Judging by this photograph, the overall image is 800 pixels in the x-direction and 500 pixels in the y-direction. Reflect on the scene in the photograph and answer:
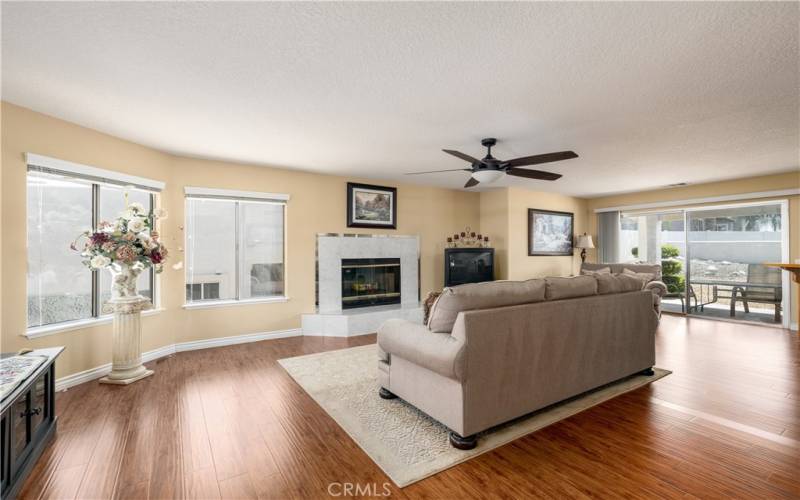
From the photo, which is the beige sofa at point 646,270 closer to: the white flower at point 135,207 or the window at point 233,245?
the window at point 233,245

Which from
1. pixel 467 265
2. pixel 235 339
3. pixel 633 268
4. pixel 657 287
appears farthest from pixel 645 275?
pixel 235 339

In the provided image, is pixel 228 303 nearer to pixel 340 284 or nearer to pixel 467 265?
pixel 340 284

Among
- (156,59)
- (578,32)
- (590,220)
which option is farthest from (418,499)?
(590,220)

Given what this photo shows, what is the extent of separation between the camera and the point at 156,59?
87.0 inches

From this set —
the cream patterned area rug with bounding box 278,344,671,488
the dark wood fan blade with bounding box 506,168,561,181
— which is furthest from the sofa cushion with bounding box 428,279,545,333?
the dark wood fan blade with bounding box 506,168,561,181

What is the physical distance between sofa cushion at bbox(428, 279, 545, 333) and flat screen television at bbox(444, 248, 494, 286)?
395 cm

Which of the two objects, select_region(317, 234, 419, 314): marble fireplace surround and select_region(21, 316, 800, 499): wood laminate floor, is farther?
select_region(317, 234, 419, 314): marble fireplace surround

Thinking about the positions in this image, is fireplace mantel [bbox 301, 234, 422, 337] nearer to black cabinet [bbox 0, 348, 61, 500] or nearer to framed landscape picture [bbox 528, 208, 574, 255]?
framed landscape picture [bbox 528, 208, 574, 255]

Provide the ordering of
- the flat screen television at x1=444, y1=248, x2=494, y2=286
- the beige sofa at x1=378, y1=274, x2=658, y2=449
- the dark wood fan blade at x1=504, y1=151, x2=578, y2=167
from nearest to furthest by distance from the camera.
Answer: the beige sofa at x1=378, y1=274, x2=658, y2=449, the dark wood fan blade at x1=504, y1=151, x2=578, y2=167, the flat screen television at x1=444, y1=248, x2=494, y2=286

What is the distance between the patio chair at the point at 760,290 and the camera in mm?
5848

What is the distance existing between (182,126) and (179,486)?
9.98 feet

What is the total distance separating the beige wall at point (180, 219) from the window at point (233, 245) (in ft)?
0.46

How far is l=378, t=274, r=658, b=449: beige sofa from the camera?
222cm

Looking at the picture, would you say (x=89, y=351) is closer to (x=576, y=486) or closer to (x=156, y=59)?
(x=156, y=59)
